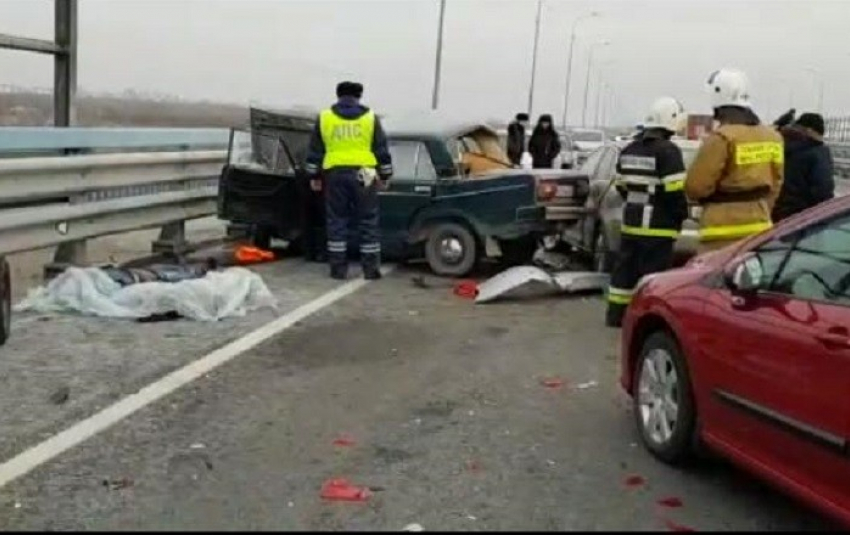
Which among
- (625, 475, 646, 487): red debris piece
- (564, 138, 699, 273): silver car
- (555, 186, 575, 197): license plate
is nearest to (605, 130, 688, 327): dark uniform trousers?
(564, 138, 699, 273): silver car

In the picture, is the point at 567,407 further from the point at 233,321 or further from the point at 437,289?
the point at 437,289

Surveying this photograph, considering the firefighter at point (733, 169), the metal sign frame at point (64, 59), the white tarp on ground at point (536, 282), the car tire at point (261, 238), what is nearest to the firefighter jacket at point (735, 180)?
the firefighter at point (733, 169)

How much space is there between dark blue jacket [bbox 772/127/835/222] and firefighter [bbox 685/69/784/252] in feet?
5.60

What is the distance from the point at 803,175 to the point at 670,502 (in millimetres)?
5405

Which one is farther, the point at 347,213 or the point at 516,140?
the point at 516,140

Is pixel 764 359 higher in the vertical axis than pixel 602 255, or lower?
higher

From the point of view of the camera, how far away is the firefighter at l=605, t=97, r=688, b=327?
8.46 meters

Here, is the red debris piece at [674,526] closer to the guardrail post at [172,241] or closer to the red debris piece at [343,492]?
the red debris piece at [343,492]

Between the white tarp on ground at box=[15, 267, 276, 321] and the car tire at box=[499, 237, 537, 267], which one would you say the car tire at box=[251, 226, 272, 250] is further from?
the white tarp on ground at box=[15, 267, 276, 321]

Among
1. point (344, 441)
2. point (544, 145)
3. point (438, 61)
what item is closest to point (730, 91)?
point (344, 441)

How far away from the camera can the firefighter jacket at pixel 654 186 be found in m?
8.45

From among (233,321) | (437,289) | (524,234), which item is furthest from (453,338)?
(524,234)

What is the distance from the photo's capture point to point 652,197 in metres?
8.51

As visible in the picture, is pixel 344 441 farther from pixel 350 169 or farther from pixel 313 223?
pixel 313 223
